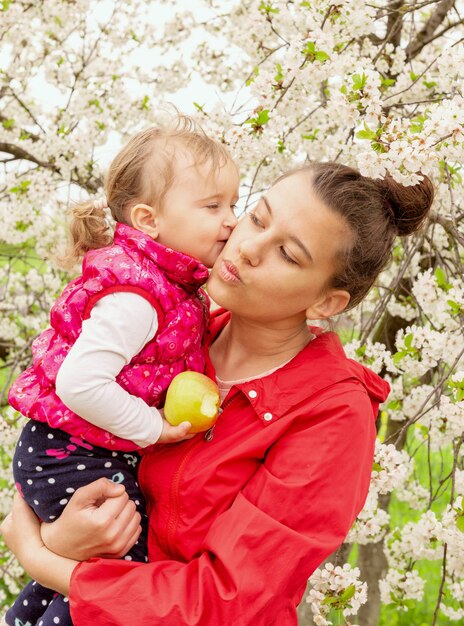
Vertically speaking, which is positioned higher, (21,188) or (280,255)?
(280,255)

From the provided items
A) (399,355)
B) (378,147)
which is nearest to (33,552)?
(378,147)

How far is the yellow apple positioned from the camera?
1.53 metres

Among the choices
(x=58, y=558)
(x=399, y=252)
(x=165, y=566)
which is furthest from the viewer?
(x=399, y=252)

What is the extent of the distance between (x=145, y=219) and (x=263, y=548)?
82 cm

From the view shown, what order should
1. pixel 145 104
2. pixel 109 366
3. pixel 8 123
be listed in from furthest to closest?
1. pixel 145 104
2. pixel 8 123
3. pixel 109 366

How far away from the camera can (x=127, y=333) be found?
1.52 meters

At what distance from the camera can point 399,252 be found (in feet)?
11.3

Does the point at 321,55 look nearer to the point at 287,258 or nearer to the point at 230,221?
the point at 230,221

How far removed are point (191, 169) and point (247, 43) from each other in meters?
2.04

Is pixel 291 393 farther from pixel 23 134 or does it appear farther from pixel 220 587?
pixel 23 134

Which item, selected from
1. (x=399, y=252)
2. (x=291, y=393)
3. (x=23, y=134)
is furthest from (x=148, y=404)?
(x=23, y=134)

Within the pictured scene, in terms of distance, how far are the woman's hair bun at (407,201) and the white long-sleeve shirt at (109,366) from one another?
0.65 m

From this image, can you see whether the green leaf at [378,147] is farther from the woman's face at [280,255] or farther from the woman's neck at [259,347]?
the woman's neck at [259,347]

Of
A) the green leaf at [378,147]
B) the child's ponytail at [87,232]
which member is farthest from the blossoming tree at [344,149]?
the child's ponytail at [87,232]
